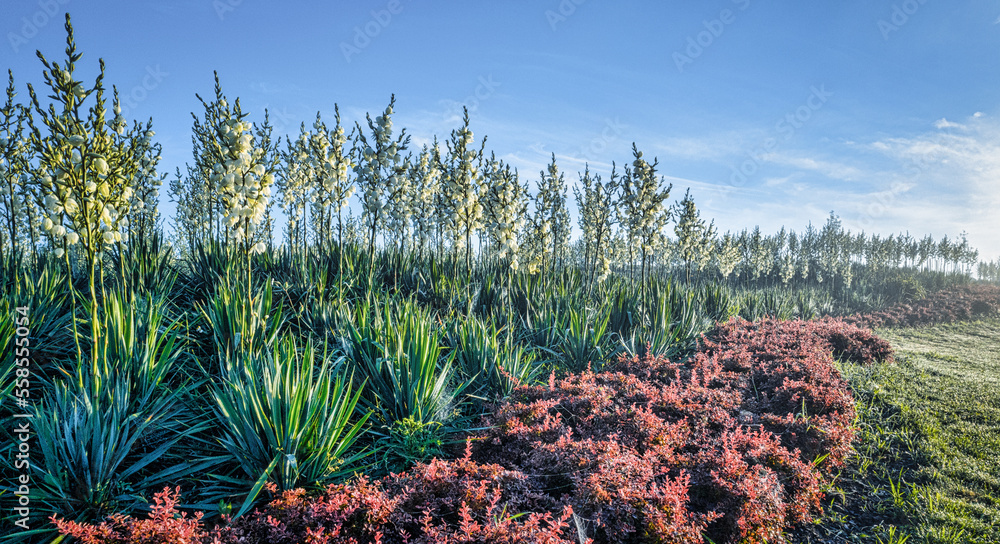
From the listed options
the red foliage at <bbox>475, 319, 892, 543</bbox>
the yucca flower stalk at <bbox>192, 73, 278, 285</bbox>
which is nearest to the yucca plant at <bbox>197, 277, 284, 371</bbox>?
the yucca flower stalk at <bbox>192, 73, 278, 285</bbox>

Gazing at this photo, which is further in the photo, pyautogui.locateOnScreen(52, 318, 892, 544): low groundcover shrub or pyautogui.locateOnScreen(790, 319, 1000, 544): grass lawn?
pyautogui.locateOnScreen(790, 319, 1000, 544): grass lawn

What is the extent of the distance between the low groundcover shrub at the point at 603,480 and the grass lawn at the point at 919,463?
13.1 inches

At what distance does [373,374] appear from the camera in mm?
3936

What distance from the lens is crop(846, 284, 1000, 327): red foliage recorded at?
17.3 meters

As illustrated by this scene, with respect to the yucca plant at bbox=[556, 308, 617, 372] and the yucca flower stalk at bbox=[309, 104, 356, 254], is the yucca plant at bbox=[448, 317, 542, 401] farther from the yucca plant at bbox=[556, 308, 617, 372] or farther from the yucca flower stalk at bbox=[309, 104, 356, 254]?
the yucca flower stalk at bbox=[309, 104, 356, 254]

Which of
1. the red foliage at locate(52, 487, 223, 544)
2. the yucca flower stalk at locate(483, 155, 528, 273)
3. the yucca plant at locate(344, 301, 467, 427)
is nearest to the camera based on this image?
the red foliage at locate(52, 487, 223, 544)

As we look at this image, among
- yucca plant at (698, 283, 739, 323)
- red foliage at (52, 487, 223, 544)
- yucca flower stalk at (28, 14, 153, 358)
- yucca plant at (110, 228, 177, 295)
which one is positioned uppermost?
yucca flower stalk at (28, 14, 153, 358)

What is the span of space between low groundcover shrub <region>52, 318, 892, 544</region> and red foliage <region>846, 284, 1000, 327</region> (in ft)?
48.7

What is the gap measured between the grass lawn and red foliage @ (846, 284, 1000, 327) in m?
10.6

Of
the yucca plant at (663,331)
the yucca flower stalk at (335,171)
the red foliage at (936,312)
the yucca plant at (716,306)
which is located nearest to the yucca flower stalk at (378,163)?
the yucca flower stalk at (335,171)

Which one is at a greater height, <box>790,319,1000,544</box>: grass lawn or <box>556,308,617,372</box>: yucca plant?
<box>556,308,617,372</box>: yucca plant

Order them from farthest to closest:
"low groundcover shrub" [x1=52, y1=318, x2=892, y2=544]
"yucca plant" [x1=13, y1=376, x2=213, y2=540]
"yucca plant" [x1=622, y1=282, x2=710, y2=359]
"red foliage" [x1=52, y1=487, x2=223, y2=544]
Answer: "yucca plant" [x1=622, y1=282, x2=710, y2=359] → "yucca plant" [x1=13, y1=376, x2=213, y2=540] → "low groundcover shrub" [x1=52, y1=318, x2=892, y2=544] → "red foliage" [x1=52, y1=487, x2=223, y2=544]

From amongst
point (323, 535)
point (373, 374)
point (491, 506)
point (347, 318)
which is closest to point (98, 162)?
point (347, 318)

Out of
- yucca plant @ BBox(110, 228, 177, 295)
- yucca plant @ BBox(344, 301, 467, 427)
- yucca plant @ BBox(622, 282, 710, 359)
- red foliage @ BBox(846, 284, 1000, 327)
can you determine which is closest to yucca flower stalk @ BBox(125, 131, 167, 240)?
yucca plant @ BBox(110, 228, 177, 295)
